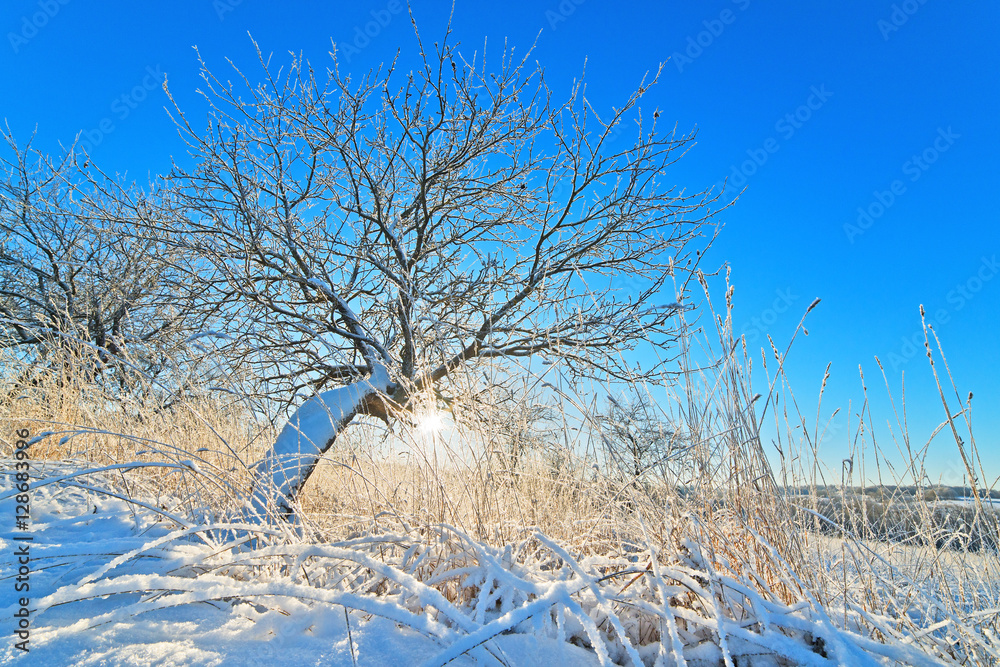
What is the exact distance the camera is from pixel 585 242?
5.29 meters

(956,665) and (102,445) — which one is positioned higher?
(102,445)

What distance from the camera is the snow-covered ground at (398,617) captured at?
1.00 m

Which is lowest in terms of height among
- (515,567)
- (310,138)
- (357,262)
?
(515,567)

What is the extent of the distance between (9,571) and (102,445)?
6.54ft

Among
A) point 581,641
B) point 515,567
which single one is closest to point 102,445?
point 515,567

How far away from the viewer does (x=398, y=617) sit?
101 centimetres

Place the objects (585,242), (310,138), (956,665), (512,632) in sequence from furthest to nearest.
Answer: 1. (585,242)
2. (310,138)
3. (512,632)
4. (956,665)

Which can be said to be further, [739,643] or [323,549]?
[323,549]

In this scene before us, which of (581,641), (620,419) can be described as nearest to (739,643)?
(581,641)

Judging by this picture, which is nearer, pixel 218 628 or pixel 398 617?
pixel 398 617

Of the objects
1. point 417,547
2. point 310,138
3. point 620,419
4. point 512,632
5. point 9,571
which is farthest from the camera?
point 310,138

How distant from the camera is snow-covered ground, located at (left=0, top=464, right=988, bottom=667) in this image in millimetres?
1001

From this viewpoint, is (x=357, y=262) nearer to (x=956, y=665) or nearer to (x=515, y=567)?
(x=515, y=567)

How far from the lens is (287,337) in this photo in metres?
4.93
